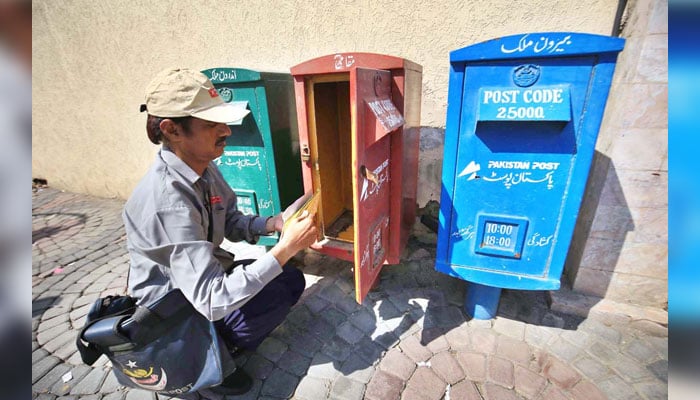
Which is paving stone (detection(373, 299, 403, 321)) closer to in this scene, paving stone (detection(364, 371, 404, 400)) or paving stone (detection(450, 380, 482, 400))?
paving stone (detection(364, 371, 404, 400))

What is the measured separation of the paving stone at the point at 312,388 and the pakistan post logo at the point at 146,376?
780 millimetres

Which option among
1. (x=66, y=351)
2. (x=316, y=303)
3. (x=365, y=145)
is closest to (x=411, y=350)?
(x=316, y=303)

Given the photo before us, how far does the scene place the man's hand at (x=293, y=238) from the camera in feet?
5.31

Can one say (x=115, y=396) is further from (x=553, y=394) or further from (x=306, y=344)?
(x=553, y=394)

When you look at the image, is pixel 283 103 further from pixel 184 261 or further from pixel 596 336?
pixel 596 336

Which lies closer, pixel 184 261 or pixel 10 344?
pixel 10 344

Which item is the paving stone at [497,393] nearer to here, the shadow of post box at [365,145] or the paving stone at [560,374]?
the paving stone at [560,374]

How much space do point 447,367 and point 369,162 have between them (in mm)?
1480

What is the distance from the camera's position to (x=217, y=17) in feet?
11.7

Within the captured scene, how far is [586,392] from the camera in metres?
1.80

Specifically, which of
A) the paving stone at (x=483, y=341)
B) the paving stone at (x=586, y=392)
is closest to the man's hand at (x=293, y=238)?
the paving stone at (x=483, y=341)

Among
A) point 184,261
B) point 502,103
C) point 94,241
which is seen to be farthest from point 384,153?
point 94,241

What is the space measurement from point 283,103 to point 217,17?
184 cm

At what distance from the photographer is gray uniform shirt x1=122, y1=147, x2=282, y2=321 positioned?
57.4 inches
